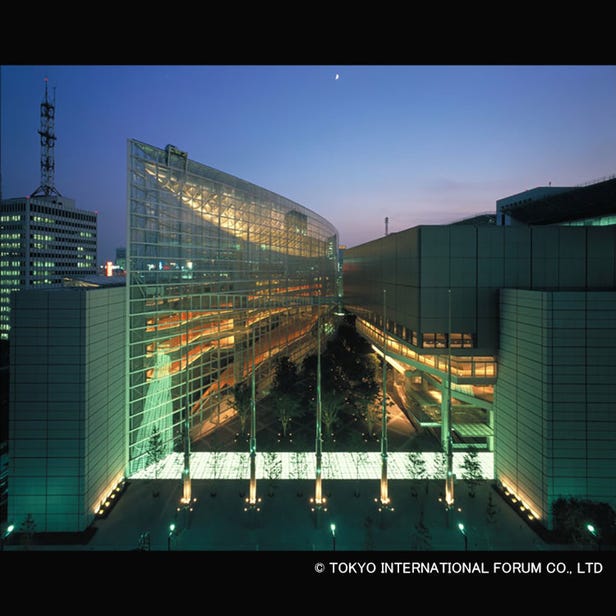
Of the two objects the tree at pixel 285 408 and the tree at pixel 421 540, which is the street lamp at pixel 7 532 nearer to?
the tree at pixel 285 408

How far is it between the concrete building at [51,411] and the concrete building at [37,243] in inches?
2560

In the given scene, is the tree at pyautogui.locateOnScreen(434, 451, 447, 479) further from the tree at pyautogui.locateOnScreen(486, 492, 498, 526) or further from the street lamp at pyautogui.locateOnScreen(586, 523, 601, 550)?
the street lamp at pyautogui.locateOnScreen(586, 523, 601, 550)

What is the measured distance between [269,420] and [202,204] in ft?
49.7

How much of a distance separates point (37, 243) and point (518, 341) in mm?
82541

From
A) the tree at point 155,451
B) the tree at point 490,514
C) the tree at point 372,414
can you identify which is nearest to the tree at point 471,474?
the tree at point 490,514

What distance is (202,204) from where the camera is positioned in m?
21.5

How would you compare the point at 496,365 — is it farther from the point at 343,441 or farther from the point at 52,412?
the point at 52,412

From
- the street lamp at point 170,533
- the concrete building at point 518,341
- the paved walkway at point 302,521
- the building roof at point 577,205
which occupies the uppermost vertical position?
the building roof at point 577,205

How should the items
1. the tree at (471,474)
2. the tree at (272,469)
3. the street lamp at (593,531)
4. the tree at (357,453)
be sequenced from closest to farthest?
the street lamp at (593,531)
the tree at (471,474)
the tree at (272,469)
the tree at (357,453)

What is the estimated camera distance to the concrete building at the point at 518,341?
13180mm

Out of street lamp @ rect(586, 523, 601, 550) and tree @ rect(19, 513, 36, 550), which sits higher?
street lamp @ rect(586, 523, 601, 550)

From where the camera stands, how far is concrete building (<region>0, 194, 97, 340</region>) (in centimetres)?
6375

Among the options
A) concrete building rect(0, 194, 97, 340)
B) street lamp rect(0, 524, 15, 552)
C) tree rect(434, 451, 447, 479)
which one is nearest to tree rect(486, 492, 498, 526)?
tree rect(434, 451, 447, 479)

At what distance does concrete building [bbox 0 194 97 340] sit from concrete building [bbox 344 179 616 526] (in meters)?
71.9
